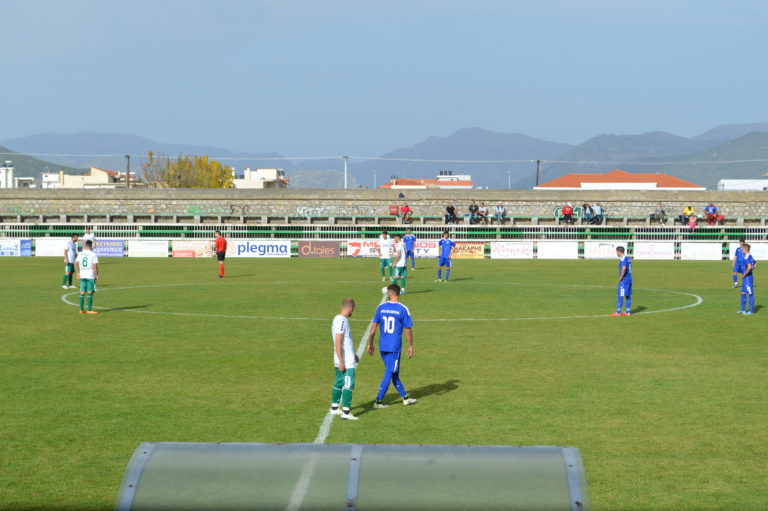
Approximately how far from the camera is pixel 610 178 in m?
191

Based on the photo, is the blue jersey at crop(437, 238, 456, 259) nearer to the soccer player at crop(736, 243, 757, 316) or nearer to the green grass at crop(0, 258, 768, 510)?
the green grass at crop(0, 258, 768, 510)

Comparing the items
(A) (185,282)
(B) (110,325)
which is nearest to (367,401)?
(B) (110,325)

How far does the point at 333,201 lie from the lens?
7281 cm

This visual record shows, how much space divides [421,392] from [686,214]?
54244 millimetres

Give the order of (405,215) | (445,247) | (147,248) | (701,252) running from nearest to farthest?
(445,247)
(701,252)
(147,248)
(405,215)

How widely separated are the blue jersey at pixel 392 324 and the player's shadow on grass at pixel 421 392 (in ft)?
3.37

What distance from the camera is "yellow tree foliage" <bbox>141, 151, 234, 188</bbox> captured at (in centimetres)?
15350

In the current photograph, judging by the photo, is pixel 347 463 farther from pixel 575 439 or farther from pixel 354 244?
pixel 354 244

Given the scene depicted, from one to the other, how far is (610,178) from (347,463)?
193876 mm

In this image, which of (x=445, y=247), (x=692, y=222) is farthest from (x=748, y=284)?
(x=692, y=222)

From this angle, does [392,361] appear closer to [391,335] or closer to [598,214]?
[391,335]

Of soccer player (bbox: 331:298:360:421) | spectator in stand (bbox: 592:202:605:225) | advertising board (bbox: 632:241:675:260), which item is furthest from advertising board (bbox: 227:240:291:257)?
soccer player (bbox: 331:298:360:421)

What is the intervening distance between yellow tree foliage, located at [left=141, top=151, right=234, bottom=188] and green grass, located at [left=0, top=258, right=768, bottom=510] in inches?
4972

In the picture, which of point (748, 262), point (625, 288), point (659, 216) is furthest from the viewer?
point (659, 216)
